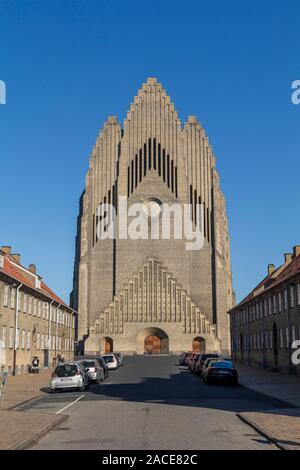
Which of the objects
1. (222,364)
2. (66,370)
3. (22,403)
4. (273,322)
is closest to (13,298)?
(66,370)

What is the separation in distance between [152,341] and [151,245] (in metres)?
14.8

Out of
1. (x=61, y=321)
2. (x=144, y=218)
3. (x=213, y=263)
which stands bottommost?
(x=61, y=321)

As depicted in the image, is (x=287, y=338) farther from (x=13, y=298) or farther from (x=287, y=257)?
(x=13, y=298)

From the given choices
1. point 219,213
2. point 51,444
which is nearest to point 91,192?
point 219,213

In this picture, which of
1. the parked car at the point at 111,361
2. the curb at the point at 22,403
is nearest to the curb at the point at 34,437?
the curb at the point at 22,403

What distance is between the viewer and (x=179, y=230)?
10112cm

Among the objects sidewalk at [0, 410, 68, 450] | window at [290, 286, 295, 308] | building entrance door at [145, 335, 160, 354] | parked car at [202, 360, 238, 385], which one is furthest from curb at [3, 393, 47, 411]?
building entrance door at [145, 335, 160, 354]

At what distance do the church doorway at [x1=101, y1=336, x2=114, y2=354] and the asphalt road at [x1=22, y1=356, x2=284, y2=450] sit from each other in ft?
215

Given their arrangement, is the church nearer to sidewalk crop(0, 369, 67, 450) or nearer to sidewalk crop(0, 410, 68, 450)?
sidewalk crop(0, 369, 67, 450)

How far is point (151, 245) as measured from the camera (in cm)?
10075

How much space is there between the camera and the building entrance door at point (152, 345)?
→ 95625mm

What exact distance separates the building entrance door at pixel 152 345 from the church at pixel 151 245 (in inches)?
5.8

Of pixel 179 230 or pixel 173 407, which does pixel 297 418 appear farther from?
pixel 179 230
